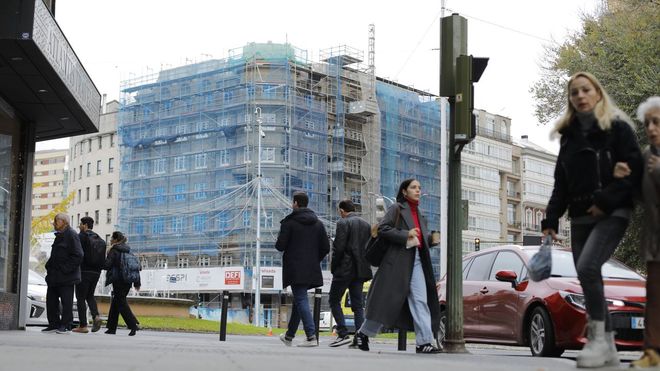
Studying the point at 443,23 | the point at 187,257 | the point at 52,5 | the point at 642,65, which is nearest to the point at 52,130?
the point at 52,5

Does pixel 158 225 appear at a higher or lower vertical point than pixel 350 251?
higher

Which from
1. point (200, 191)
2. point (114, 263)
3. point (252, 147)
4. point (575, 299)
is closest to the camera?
point (575, 299)

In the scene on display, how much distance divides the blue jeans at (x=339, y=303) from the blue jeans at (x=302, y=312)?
2.37ft

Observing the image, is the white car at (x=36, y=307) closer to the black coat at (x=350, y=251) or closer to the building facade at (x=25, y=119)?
the building facade at (x=25, y=119)

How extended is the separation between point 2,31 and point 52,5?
7517mm

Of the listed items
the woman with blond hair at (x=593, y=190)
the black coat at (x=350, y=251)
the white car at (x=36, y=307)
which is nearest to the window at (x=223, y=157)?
the white car at (x=36, y=307)

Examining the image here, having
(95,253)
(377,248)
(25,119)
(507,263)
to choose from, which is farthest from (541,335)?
(25,119)

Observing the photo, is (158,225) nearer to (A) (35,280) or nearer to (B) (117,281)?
(A) (35,280)

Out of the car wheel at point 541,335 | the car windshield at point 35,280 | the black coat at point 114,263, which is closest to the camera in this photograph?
the car wheel at point 541,335

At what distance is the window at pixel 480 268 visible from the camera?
47.3 feet

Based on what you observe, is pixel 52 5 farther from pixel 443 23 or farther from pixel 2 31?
pixel 443 23

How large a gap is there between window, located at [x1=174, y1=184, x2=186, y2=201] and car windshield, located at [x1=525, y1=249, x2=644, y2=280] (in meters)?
68.7

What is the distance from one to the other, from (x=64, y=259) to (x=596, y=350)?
447 inches

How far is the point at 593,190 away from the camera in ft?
23.6
